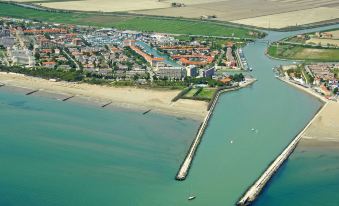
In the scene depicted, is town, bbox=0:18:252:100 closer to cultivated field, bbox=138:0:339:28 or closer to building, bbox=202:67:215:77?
building, bbox=202:67:215:77

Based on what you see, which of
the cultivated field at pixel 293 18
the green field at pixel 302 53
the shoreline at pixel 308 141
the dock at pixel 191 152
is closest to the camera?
the shoreline at pixel 308 141

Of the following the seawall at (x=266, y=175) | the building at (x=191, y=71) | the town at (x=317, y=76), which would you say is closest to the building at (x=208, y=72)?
the building at (x=191, y=71)

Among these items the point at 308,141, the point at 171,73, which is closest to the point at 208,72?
the point at 171,73

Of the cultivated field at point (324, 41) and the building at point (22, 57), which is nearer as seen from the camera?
the building at point (22, 57)

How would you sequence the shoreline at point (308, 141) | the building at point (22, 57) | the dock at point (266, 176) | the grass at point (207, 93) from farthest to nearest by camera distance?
the building at point (22, 57) < the grass at point (207, 93) < the shoreline at point (308, 141) < the dock at point (266, 176)

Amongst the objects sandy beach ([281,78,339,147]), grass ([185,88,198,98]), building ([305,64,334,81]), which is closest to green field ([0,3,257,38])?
building ([305,64,334,81])

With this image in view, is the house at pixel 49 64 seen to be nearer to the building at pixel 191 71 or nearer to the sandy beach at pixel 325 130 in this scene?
the building at pixel 191 71

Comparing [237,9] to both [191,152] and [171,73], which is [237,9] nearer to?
[171,73]
